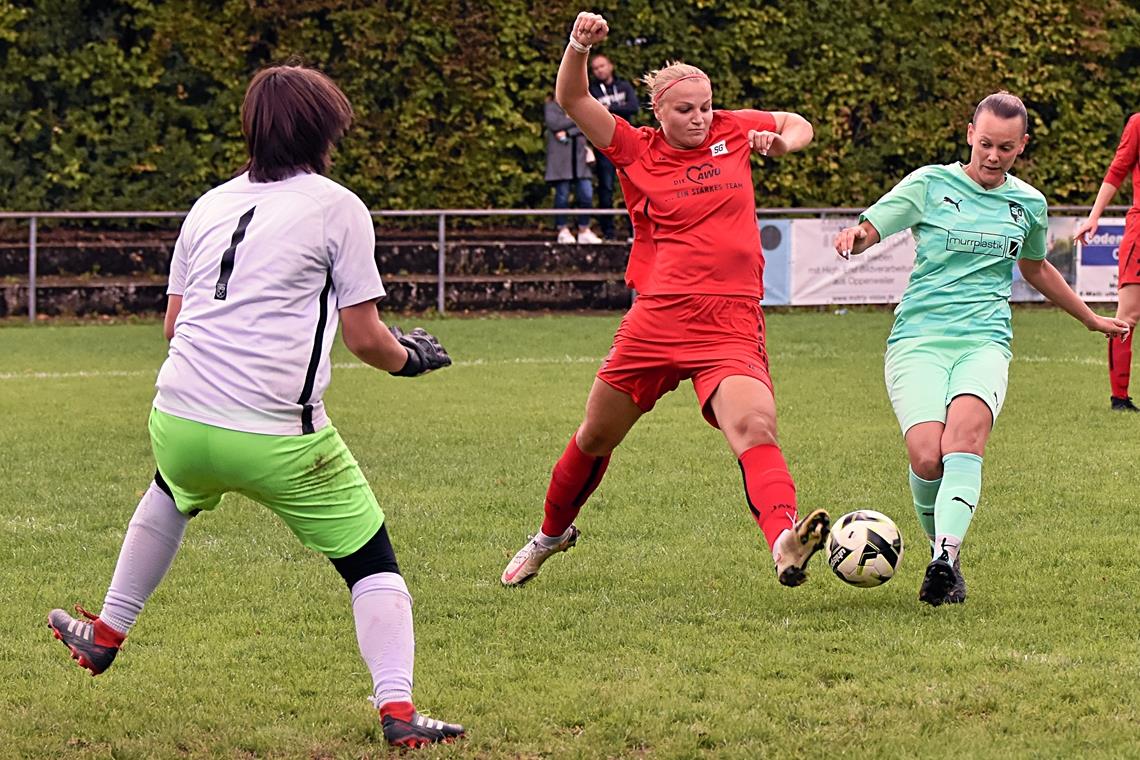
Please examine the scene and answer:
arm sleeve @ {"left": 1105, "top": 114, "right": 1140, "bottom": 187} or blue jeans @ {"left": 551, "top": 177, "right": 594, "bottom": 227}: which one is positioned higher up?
arm sleeve @ {"left": 1105, "top": 114, "right": 1140, "bottom": 187}

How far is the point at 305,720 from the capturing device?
4.66 m

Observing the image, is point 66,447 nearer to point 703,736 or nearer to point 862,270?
point 703,736

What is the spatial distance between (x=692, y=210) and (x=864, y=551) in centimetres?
143

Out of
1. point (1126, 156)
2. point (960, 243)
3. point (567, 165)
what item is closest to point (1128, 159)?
point (1126, 156)

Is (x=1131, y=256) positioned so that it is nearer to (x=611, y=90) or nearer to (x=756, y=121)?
(x=756, y=121)

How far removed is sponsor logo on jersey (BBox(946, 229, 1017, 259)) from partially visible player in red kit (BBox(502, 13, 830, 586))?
67 cm

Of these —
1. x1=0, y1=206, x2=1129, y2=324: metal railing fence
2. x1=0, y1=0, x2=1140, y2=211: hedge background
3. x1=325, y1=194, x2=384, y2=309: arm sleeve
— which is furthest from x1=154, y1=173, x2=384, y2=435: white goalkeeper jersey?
x1=0, y1=0, x2=1140, y2=211: hedge background

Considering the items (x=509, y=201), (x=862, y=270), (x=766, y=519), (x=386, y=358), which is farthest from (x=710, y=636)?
(x=509, y=201)

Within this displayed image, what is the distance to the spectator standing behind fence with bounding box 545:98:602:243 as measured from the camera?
2020cm

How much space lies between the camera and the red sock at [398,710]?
4.32 m

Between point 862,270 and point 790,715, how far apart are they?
618 inches

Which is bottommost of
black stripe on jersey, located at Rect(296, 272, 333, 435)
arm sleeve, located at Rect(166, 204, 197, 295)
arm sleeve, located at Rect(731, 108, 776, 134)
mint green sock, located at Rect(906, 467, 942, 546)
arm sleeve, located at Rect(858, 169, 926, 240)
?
mint green sock, located at Rect(906, 467, 942, 546)

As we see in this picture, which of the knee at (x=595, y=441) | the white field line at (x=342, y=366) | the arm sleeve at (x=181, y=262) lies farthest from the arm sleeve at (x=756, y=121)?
the white field line at (x=342, y=366)

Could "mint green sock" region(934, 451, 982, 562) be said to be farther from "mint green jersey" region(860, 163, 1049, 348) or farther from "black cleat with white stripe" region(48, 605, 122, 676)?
"black cleat with white stripe" region(48, 605, 122, 676)
